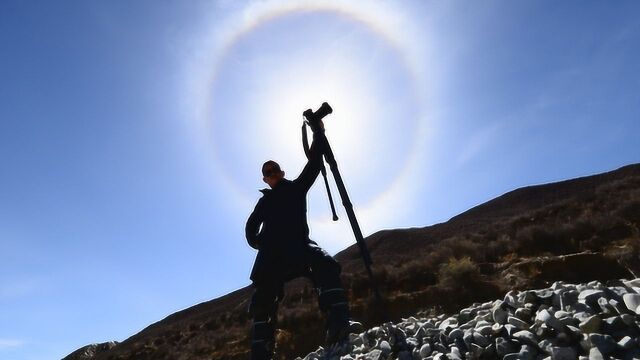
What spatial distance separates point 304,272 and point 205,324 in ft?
54.9

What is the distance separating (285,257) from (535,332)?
281 cm

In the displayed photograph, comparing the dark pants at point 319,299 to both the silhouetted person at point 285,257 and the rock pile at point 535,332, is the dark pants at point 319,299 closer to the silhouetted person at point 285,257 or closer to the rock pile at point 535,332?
the silhouetted person at point 285,257

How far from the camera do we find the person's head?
6133mm

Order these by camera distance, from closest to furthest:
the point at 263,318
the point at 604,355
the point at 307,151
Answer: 1. the point at 604,355
2. the point at 263,318
3. the point at 307,151

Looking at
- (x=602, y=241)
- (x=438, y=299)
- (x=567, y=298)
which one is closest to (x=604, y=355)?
(x=567, y=298)

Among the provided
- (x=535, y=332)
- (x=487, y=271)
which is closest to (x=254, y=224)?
(x=535, y=332)

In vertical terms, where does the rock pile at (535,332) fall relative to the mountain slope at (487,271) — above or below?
below

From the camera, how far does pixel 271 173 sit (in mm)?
6129

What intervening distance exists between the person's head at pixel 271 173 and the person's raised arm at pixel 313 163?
13.6 inches

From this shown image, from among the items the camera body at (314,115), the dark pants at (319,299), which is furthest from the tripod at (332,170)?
the dark pants at (319,299)

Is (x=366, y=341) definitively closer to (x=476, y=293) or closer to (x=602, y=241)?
(x=476, y=293)

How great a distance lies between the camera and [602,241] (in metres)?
11.2

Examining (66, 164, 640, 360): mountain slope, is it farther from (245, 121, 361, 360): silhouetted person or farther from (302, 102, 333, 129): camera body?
(302, 102, 333, 129): camera body

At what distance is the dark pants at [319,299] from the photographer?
471 cm
